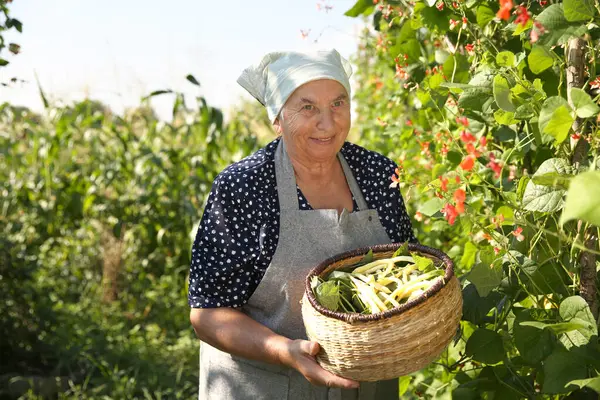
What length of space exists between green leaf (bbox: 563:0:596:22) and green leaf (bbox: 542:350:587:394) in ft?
2.11

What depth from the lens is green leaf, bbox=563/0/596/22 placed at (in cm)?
128

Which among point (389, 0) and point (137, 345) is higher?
point (389, 0)

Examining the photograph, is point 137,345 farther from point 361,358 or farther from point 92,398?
point 361,358

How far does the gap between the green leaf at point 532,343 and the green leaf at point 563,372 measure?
4.2 inches

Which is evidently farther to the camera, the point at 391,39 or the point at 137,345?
the point at 137,345

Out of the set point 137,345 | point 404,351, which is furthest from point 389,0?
point 137,345

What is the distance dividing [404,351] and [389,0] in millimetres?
1127

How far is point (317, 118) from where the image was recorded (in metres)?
1.85

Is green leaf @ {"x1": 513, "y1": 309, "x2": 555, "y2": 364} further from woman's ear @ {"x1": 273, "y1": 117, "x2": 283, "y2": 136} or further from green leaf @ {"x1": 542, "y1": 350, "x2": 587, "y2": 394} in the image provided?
woman's ear @ {"x1": 273, "y1": 117, "x2": 283, "y2": 136}

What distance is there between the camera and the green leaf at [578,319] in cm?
144

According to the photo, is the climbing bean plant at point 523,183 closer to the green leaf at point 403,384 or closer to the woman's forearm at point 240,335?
the green leaf at point 403,384

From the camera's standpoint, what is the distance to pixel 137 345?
13.3 feet

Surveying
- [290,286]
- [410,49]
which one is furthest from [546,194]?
[410,49]

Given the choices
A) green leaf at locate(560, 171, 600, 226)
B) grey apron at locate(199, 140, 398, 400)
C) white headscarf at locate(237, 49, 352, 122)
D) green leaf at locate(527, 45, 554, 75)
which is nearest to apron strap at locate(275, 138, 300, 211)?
grey apron at locate(199, 140, 398, 400)
